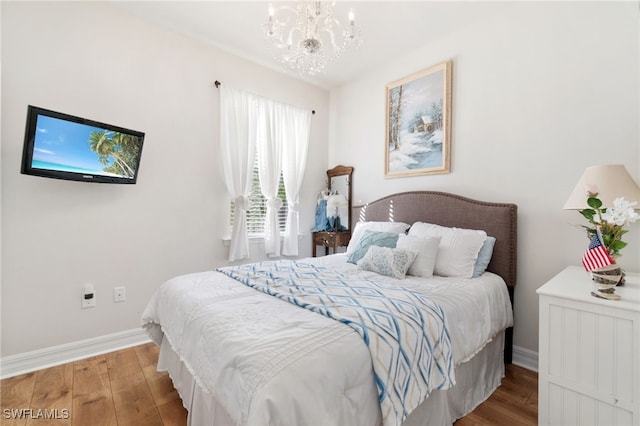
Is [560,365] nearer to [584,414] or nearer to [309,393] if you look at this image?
[584,414]

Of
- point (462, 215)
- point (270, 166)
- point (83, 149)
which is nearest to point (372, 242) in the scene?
point (462, 215)

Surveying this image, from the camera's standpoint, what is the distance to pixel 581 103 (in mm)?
2129

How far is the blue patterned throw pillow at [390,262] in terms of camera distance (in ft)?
7.03

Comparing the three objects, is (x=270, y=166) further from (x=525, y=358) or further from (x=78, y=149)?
(x=525, y=358)

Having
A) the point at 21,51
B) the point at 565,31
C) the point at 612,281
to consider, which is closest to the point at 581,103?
the point at 565,31

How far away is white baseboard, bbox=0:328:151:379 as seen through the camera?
215 cm

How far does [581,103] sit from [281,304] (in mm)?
2549

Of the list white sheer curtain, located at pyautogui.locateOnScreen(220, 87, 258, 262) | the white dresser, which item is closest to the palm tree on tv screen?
white sheer curtain, located at pyautogui.locateOnScreen(220, 87, 258, 262)

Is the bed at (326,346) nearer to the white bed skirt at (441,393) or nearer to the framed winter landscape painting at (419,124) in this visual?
the white bed skirt at (441,393)

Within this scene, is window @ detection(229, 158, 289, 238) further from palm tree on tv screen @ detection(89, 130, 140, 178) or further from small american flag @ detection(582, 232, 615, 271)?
small american flag @ detection(582, 232, 615, 271)

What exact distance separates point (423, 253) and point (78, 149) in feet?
9.17

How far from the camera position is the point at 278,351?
1043 millimetres

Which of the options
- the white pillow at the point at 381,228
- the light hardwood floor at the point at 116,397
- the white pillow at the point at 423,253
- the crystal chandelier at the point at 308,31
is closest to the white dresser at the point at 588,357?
the light hardwood floor at the point at 116,397

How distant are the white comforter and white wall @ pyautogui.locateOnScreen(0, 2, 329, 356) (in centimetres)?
118
